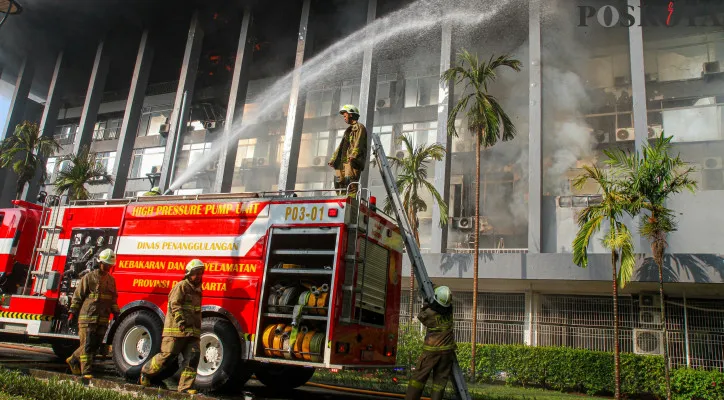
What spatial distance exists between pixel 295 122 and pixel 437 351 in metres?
21.2

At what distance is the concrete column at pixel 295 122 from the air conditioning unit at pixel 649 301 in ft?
50.1

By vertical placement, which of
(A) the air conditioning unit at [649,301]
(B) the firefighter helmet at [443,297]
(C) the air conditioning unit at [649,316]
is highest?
(A) the air conditioning unit at [649,301]

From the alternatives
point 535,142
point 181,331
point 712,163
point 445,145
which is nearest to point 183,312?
point 181,331

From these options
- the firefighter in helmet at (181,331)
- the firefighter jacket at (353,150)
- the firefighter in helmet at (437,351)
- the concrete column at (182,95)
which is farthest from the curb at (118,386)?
→ the concrete column at (182,95)

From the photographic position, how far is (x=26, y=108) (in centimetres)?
3753

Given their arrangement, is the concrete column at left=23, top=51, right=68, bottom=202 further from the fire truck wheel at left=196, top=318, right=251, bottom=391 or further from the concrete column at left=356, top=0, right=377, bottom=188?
the fire truck wheel at left=196, top=318, right=251, bottom=391

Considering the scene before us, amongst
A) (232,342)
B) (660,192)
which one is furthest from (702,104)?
(232,342)

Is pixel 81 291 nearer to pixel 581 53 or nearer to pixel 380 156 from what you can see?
pixel 380 156

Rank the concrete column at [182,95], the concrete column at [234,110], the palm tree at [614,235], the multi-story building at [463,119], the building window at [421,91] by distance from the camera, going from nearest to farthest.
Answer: the palm tree at [614,235], the multi-story building at [463,119], the concrete column at [234,110], the building window at [421,91], the concrete column at [182,95]

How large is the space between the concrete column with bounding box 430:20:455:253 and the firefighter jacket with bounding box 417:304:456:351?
48.4ft

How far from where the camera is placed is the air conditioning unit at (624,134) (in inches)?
926

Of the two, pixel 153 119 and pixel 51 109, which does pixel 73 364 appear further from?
pixel 51 109

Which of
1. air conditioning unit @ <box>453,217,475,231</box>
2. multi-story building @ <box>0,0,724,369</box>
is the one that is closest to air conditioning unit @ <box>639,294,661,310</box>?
multi-story building @ <box>0,0,724,369</box>

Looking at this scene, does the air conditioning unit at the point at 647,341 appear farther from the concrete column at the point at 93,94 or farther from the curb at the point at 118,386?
the concrete column at the point at 93,94
